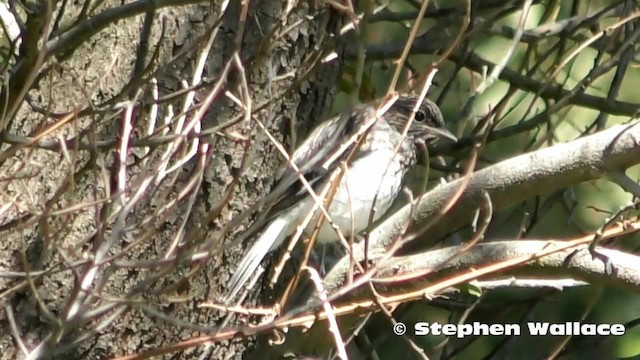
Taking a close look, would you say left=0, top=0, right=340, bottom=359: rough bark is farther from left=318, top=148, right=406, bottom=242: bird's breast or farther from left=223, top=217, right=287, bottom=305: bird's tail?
left=318, top=148, right=406, bottom=242: bird's breast

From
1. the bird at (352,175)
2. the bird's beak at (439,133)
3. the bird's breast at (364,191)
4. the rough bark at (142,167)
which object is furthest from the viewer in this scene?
the bird's beak at (439,133)

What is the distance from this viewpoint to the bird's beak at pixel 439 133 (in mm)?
4664

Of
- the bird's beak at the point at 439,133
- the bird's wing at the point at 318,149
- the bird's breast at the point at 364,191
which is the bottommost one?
the bird's breast at the point at 364,191

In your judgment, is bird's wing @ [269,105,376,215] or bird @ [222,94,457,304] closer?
bird's wing @ [269,105,376,215]

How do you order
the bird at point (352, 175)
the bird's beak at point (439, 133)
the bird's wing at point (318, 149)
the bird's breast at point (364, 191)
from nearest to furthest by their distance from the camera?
the bird's wing at point (318, 149), the bird at point (352, 175), the bird's breast at point (364, 191), the bird's beak at point (439, 133)

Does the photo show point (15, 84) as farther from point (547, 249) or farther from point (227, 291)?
point (547, 249)

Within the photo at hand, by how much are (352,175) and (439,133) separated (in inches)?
19.2

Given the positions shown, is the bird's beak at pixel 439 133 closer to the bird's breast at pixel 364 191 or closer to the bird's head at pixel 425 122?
the bird's head at pixel 425 122

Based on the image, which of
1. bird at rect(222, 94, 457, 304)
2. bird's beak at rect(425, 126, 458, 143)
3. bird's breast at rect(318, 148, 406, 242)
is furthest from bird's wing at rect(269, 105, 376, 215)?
bird's beak at rect(425, 126, 458, 143)

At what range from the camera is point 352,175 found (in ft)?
15.0

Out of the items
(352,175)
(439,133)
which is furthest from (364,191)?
(439,133)

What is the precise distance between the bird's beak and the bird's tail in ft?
3.36

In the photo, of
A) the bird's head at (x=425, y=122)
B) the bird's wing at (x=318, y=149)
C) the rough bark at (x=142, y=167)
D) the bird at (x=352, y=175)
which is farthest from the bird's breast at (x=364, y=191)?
the rough bark at (x=142, y=167)

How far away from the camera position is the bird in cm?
350
